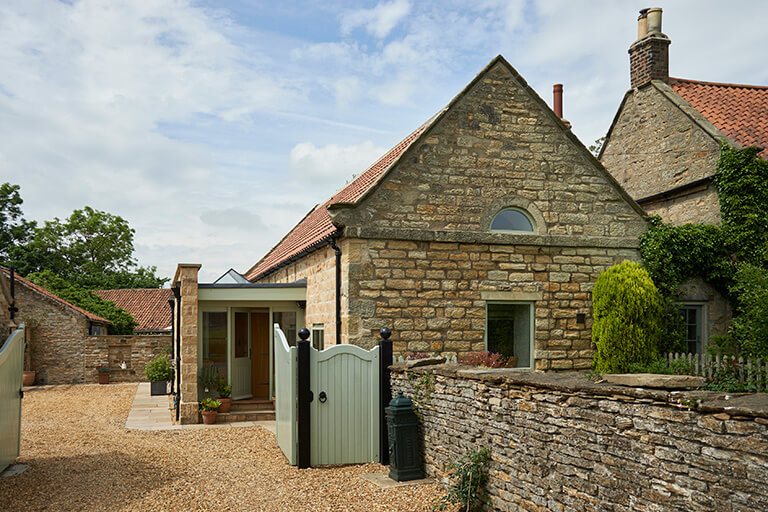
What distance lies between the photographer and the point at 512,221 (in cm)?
1192

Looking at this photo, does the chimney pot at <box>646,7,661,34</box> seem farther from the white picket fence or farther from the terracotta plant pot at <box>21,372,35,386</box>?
the terracotta plant pot at <box>21,372,35,386</box>

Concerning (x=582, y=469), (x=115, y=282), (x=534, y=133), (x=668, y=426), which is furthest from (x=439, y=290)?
(x=115, y=282)

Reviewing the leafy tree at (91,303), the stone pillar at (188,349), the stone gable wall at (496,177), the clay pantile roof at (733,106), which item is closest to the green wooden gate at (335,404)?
the stone gable wall at (496,177)

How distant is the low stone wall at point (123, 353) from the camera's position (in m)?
24.9

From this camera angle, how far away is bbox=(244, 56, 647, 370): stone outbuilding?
1097cm

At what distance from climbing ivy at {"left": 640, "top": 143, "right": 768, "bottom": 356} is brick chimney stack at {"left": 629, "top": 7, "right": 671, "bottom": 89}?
14.4ft

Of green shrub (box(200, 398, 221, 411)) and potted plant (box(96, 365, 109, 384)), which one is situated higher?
green shrub (box(200, 398, 221, 411))

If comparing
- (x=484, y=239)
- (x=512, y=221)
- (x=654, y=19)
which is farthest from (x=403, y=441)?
(x=654, y=19)

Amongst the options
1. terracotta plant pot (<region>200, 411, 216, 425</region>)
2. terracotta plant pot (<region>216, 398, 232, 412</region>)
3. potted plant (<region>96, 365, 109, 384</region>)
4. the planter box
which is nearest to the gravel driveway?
terracotta plant pot (<region>200, 411, 216, 425</region>)

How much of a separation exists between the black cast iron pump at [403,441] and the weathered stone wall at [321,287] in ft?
10.8

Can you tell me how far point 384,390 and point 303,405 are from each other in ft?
3.94

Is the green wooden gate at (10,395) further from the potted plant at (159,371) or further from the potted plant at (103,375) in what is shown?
the potted plant at (103,375)

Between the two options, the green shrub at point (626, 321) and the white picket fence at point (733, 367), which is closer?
the white picket fence at point (733, 367)

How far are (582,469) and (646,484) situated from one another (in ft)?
2.19
